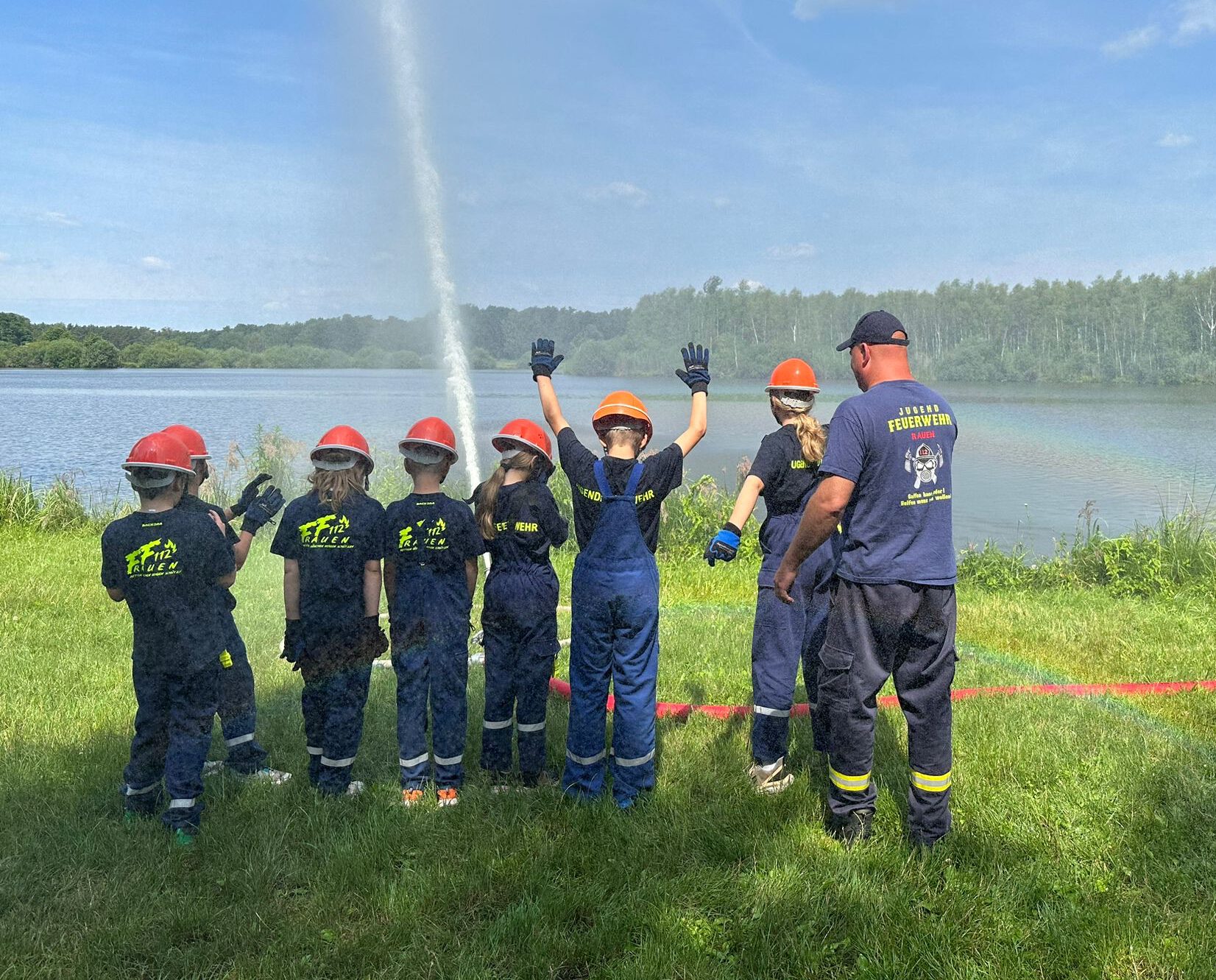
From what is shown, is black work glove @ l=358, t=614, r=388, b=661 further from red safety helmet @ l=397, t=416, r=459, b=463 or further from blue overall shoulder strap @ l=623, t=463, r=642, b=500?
blue overall shoulder strap @ l=623, t=463, r=642, b=500

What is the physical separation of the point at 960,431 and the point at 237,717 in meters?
27.8

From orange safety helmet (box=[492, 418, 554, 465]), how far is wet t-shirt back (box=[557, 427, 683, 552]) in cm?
33

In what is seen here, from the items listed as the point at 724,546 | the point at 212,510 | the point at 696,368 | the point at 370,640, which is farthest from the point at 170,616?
the point at 696,368

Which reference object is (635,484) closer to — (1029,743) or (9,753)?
(1029,743)

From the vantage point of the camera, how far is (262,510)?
504cm

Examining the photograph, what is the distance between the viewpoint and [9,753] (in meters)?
5.68

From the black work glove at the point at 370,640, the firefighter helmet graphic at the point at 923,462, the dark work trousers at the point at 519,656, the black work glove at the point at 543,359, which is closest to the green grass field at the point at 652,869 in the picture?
the dark work trousers at the point at 519,656

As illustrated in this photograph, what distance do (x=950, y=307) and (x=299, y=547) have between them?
64223mm

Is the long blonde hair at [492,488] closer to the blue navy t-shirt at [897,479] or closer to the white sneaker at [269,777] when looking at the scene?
the blue navy t-shirt at [897,479]

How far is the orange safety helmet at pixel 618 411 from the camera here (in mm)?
4816

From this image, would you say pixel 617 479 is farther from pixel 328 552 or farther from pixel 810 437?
pixel 328 552

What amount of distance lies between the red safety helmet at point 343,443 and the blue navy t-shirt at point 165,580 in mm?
743

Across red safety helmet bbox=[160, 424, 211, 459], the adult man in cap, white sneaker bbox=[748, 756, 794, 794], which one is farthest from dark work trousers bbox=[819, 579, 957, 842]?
red safety helmet bbox=[160, 424, 211, 459]

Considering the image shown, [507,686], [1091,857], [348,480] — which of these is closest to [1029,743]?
[1091,857]
